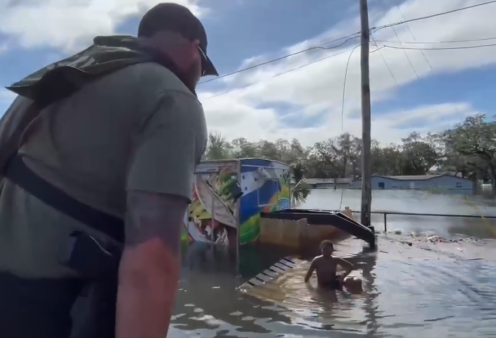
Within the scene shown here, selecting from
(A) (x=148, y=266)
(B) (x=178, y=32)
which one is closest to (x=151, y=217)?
(A) (x=148, y=266)

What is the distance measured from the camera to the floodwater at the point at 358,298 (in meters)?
6.80

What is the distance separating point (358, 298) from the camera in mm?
8547

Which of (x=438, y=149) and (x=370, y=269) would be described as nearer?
(x=370, y=269)

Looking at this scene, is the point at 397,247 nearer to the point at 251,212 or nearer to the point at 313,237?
the point at 313,237

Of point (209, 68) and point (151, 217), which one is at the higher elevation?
point (209, 68)

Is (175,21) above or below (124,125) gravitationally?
above

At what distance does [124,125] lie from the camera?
3.45 feet

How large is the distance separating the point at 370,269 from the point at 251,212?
17.3 feet

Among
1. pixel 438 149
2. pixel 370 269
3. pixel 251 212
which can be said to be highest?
pixel 438 149

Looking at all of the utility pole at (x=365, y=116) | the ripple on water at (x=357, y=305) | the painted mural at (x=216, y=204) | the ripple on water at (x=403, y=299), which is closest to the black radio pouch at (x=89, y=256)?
the ripple on water at (x=357, y=305)

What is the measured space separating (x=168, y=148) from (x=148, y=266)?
0.24 m

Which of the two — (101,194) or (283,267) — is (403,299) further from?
(101,194)

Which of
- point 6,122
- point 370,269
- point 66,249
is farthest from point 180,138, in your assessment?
point 370,269

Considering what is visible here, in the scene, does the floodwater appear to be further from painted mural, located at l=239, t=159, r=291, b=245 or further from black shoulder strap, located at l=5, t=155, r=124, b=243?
black shoulder strap, located at l=5, t=155, r=124, b=243
